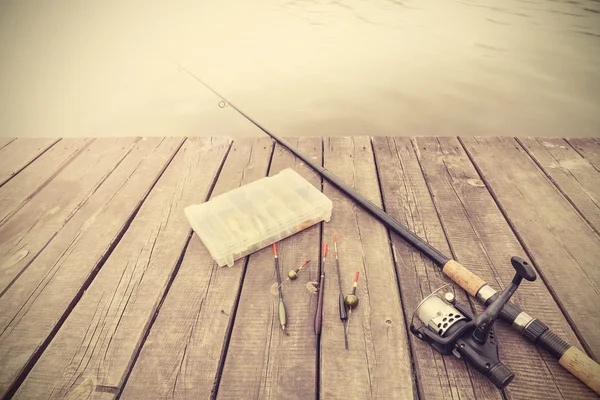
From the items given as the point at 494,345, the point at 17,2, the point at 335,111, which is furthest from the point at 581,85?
the point at 17,2

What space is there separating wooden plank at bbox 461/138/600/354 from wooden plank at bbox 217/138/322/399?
129cm

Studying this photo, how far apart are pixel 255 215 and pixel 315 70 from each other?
5.44 metres

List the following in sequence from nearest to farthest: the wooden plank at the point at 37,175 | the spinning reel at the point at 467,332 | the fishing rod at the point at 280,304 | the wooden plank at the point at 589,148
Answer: the spinning reel at the point at 467,332
the fishing rod at the point at 280,304
the wooden plank at the point at 37,175
the wooden plank at the point at 589,148

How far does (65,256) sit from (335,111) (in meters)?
4.47

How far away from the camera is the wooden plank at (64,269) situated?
5.79 ft

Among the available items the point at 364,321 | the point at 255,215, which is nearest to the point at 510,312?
the point at 364,321

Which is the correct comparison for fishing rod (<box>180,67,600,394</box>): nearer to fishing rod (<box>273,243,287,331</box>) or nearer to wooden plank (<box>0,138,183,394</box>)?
fishing rod (<box>273,243,287,331</box>)

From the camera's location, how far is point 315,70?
702 centimetres

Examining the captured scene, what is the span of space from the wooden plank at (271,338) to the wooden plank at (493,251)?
0.86 m

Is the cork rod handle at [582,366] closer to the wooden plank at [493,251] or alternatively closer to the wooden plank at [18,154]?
the wooden plank at [493,251]

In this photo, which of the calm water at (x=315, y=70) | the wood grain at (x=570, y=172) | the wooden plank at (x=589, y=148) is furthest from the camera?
the calm water at (x=315, y=70)

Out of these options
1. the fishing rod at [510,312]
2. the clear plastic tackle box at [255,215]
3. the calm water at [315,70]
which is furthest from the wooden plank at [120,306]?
the calm water at [315,70]

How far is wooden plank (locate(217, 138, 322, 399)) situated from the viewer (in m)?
1.55

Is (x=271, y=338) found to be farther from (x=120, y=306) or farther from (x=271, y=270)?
(x=120, y=306)
